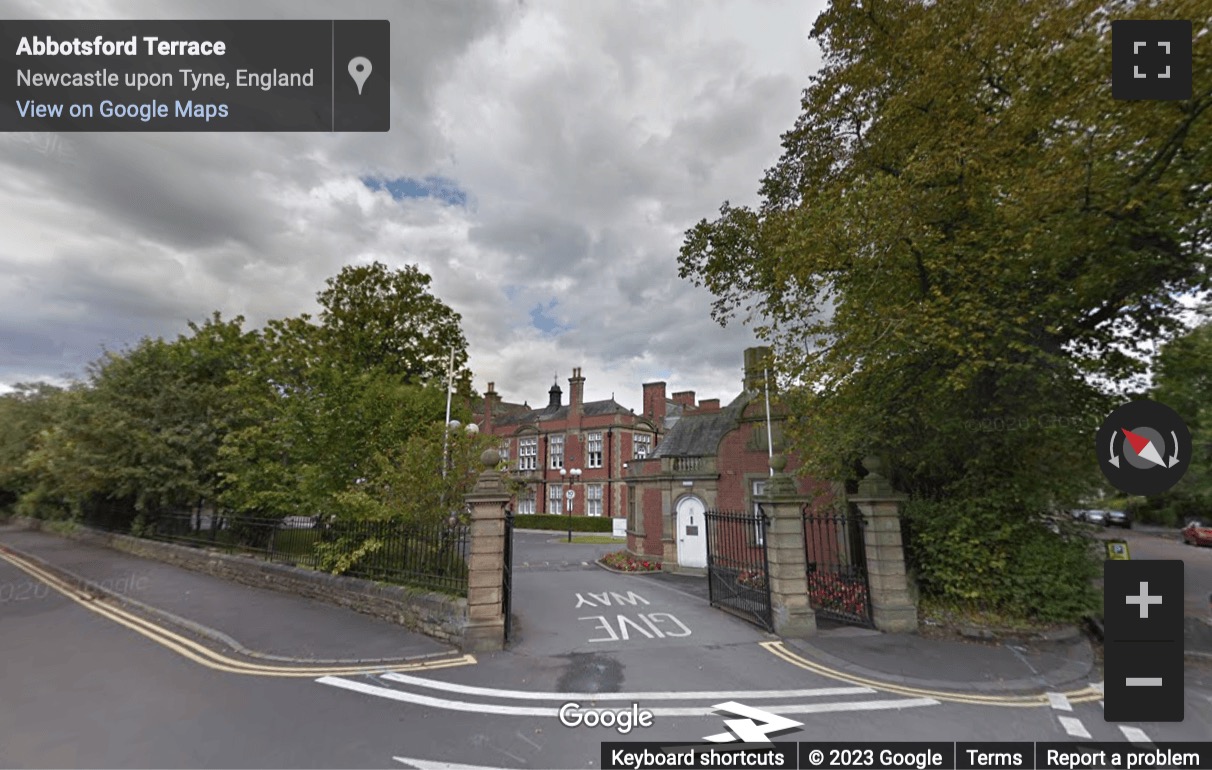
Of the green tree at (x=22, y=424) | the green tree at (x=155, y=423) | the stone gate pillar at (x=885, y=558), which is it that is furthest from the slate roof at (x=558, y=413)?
the stone gate pillar at (x=885, y=558)

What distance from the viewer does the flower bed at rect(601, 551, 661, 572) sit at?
18094mm

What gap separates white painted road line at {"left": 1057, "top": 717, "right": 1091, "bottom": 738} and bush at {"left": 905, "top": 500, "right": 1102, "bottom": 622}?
3.65 m

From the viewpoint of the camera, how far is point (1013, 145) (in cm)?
855

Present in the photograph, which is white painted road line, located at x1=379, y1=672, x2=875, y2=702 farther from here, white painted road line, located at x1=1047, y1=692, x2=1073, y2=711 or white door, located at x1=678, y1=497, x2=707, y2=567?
white door, located at x1=678, y1=497, x2=707, y2=567

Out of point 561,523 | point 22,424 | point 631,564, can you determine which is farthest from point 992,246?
point 22,424

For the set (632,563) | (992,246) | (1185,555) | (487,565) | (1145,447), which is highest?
(992,246)

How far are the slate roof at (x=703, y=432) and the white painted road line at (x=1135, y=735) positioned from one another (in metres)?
13.1

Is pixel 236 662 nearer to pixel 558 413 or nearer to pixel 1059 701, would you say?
pixel 1059 701

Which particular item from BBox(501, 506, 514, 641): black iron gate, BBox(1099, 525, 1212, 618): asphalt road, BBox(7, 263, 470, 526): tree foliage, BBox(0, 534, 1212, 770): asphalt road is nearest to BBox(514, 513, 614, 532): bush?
BBox(7, 263, 470, 526): tree foliage

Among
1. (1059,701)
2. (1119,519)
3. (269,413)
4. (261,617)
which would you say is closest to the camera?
(1059,701)

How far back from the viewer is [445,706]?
5.76 metres

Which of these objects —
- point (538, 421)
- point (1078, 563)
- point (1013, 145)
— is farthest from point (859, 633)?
point (538, 421)

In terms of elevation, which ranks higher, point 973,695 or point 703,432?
point 703,432

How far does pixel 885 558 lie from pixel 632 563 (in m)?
11.1
